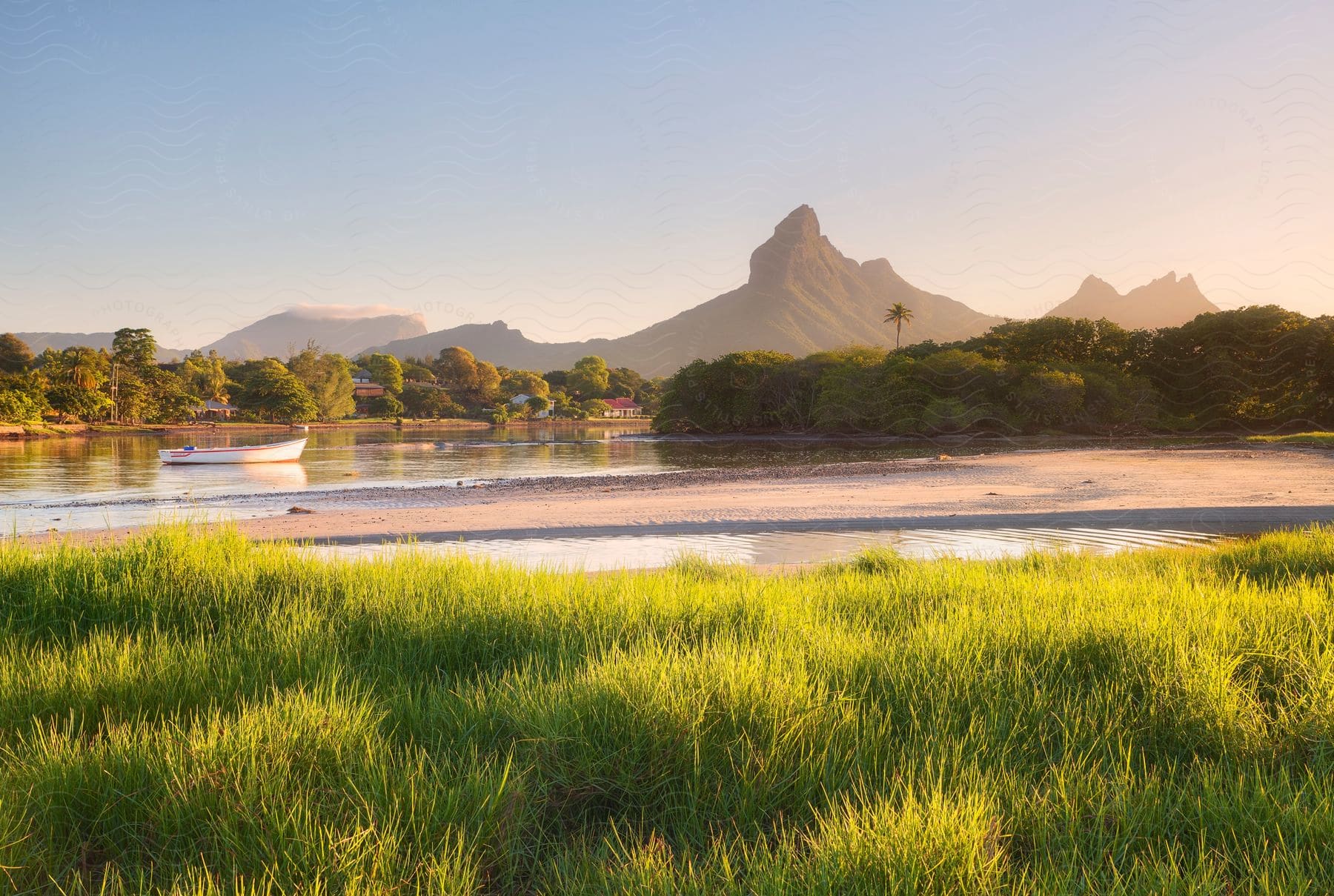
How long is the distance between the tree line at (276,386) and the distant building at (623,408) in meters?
3.33

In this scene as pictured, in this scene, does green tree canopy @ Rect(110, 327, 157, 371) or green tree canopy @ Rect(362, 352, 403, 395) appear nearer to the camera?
green tree canopy @ Rect(110, 327, 157, 371)

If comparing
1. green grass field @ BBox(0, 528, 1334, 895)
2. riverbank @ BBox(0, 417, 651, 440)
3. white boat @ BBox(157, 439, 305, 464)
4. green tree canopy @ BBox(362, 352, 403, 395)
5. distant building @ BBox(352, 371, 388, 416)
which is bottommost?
white boat @ BBox(157, 439, 305, 464)

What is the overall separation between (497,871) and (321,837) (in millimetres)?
623

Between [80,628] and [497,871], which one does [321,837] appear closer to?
[497,871]

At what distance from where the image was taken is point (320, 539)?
14234 millimetres

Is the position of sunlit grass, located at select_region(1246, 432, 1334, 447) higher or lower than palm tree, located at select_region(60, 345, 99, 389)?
lower

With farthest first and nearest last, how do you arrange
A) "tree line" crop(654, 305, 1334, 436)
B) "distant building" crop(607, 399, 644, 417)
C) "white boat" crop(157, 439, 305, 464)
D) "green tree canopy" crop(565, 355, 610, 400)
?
"green tree canopy" crop(565, 355, 610, 400), "distant building" crop(607, 399, 644, 417), "tree line" crop(654, 305, 1334, 436), "white boat" crop(157, 439, 305, 464)

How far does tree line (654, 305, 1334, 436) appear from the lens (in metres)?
65.1

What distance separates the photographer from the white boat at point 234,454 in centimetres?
3966

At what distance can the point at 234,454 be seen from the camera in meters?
41.9

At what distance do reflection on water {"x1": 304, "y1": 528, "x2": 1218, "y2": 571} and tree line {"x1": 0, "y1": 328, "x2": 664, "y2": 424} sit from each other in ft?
271

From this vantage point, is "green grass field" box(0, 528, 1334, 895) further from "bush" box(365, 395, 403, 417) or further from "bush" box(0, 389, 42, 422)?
"bush" box(365, 395, 403, 417)

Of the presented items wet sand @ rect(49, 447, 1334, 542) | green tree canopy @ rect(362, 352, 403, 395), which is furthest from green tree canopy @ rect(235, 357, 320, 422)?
wet sand @ rect(49, 447, 1334, 542)

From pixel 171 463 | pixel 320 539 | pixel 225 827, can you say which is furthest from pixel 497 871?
pixel 171 463
